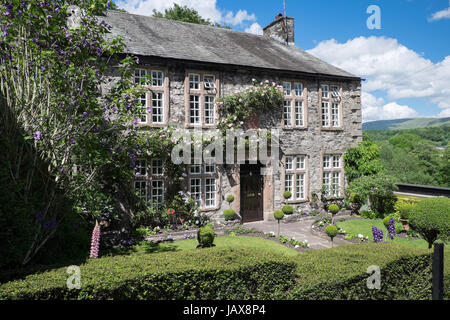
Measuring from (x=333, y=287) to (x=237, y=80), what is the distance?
10310 mm

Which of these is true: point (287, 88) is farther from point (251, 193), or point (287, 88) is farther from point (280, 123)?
point (251, 193)

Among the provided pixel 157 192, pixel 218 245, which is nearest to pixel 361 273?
A: pixel 218 245

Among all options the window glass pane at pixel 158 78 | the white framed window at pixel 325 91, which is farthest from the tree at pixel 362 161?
the window glass pane at pixel 158 78

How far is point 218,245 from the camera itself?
10.5 m

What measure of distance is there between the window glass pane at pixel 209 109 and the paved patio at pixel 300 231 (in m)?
4.83

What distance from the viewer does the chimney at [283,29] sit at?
61.9 feet

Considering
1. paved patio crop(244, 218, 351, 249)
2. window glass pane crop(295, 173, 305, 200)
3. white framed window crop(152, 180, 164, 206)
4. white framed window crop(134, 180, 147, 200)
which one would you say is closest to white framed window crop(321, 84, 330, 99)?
window glass pane crop(295, 173, 305, 200)

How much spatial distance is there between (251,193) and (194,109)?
464 centimetres

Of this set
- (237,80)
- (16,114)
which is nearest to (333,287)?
(16,114)

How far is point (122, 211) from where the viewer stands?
1150 centimetres

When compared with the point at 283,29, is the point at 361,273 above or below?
below

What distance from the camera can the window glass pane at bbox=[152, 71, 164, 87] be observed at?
12.4 m
